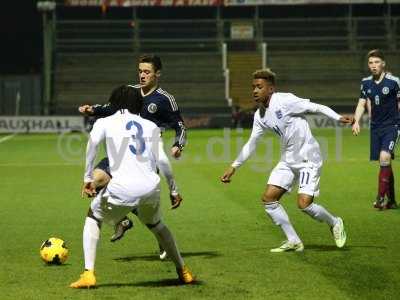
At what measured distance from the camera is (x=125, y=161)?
7727 millimetres

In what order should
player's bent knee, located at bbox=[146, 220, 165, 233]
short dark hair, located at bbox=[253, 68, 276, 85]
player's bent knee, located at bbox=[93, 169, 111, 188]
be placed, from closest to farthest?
player's bent knee, located at bbox=[146, 220, 165, 233]
player's bent knee, located at bbox=[93, 169, 111, 188]
short dark hair, located at bbox=[253, 68, 276, 85]

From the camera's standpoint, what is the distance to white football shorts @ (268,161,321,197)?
32.8 ft

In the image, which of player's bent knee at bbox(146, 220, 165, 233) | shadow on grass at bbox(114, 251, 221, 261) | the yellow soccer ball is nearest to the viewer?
player's bent knee at bbox(146, 220, 165, 233)

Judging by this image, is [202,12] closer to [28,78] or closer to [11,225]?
[28,78]

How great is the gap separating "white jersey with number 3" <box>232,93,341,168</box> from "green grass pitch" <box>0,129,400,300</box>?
1.03 meters

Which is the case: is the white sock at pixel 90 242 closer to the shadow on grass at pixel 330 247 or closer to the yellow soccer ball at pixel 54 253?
the yellow soccer ball at pixel 54 253

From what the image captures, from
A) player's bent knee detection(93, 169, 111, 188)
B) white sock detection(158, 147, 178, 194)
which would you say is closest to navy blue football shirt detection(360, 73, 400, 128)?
white sock detection(158, 147, 178, 194)

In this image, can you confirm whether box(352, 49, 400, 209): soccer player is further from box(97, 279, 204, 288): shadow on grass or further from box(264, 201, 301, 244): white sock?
box(97, 279, 204, 288): shadow on grass

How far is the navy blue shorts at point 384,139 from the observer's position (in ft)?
44.9

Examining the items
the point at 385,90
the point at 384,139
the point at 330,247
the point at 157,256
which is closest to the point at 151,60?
the point at 157,256

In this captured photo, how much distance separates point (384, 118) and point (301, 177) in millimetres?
4176

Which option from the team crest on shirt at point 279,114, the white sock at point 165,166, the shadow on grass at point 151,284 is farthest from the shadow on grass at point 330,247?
the shadow on grass at point 151,284

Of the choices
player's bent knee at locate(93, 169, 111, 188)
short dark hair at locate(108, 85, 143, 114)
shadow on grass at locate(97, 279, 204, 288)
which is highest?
short dark hair at locate(108, 85, 143, 114)

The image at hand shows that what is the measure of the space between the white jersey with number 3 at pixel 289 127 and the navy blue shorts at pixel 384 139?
151 inches
